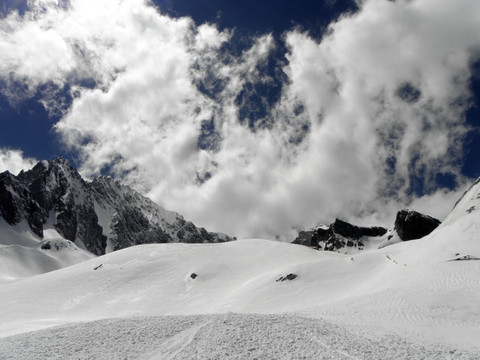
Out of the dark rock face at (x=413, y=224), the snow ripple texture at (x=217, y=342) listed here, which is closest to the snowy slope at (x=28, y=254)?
the snow ripple texture at (x=217, y=342)

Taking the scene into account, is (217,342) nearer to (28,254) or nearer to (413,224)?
(28,254)

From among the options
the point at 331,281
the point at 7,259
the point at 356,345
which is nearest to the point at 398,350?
the point at 356,345

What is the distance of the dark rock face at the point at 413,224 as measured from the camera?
157250mm

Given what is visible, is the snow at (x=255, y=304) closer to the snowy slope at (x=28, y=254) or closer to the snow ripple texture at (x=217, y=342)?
the snow ripple texture at (x=217, y=342)

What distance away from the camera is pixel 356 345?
1555 cm

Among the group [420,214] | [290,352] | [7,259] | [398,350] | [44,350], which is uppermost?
[7,259]

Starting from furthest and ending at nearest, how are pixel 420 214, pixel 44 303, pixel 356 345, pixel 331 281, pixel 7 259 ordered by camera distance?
pixel 420 214 → pixel 7 259 → pixel 44 303 → pixel 331 281 → pixel 356 345

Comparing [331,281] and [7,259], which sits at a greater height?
[7,259]

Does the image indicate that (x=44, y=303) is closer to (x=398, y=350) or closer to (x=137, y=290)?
(x=137, y=290)

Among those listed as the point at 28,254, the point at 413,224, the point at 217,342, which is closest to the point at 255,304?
the point at 217,342

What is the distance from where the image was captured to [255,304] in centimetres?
3769

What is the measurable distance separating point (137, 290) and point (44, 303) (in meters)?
12.0

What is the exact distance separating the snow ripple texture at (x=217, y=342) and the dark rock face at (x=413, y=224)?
16080 centimetres

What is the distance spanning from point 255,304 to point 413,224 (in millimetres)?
149698
